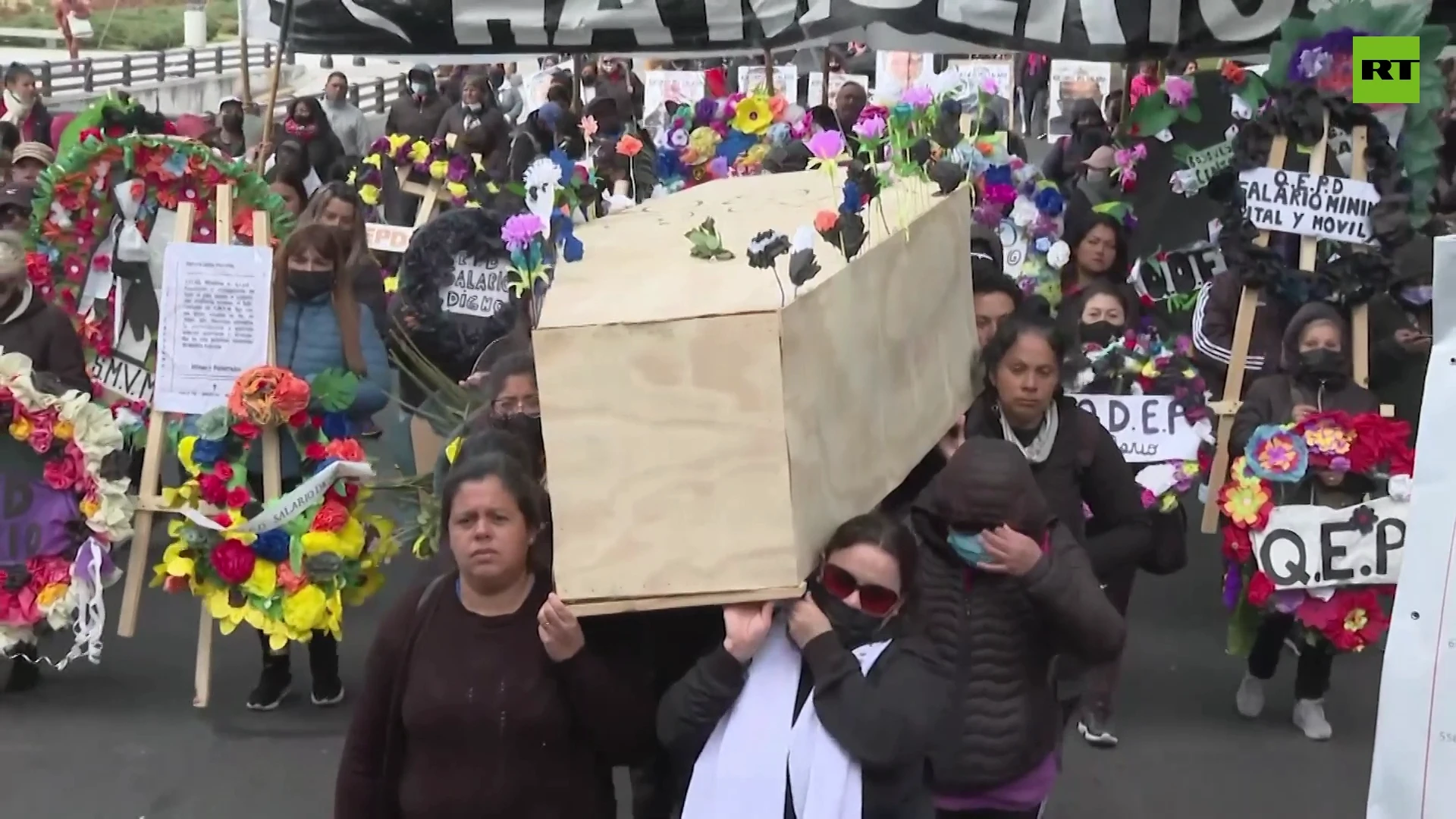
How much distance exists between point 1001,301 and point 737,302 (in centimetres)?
210

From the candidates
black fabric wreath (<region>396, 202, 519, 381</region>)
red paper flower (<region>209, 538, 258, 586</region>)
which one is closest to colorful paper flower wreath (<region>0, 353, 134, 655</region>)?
red paper flower (<region>209, 538, 258, 586</region>)

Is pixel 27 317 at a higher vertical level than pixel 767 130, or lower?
lower

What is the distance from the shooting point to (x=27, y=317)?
5.89 meters

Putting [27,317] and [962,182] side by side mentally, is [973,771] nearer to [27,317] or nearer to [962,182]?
[962,182]

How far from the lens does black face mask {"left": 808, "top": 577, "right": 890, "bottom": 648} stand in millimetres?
2680

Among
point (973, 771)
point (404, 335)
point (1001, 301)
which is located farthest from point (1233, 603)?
point (404, 335)

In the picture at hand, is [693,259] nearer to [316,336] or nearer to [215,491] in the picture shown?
[215,491]

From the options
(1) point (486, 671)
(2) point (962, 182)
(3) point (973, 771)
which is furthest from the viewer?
(2) point (962, 182)

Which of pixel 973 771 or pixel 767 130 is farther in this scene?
pixel 767 130

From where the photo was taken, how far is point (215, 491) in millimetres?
5270

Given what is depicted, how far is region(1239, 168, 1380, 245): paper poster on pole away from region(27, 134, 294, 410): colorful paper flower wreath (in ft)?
12.2

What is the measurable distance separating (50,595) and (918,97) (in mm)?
3355

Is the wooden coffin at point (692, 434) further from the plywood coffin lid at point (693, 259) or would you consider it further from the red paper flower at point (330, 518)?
the red paper flower at point (330, 518)

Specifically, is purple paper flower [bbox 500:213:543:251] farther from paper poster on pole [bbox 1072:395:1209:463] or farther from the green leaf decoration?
paper poster on pole [bbox 1072:395:1209:463]
